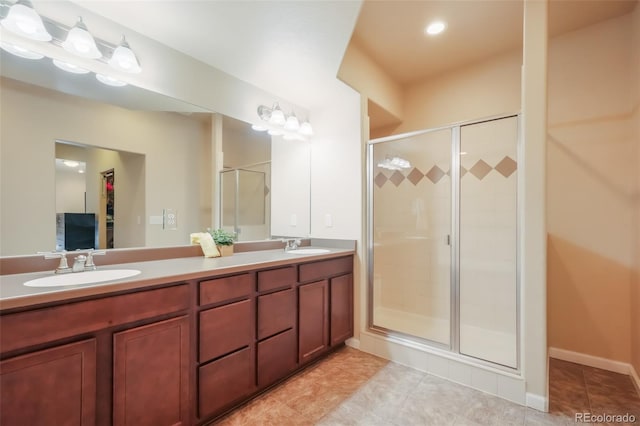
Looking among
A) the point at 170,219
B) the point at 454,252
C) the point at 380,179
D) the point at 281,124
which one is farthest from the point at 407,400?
the point at 281,124

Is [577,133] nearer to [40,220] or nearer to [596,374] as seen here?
[596,374]

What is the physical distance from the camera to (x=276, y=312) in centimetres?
191

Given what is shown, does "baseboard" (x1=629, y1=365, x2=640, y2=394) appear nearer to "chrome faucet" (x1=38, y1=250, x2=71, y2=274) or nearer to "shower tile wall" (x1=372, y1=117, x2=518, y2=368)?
"shower tile wall" (x1=372, y1=117, x2=518, y2=368)

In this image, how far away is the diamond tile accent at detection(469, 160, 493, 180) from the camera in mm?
2420

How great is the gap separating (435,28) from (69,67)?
8.34 feet

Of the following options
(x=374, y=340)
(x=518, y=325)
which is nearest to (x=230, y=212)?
(x=374, y=340)

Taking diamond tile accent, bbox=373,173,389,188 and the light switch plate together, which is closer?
the light switch plate

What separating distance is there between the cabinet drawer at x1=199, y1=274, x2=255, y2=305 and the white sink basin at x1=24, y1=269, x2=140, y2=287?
34cm

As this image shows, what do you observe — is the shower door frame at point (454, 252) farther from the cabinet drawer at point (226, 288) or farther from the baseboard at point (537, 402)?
the cabinet drawer at point (226, 288)

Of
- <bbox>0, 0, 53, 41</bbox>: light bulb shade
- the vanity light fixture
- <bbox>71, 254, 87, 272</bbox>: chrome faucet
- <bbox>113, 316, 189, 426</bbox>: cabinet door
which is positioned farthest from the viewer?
the vanity light fixture

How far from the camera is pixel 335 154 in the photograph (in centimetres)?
279

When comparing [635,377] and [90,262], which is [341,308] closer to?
[90,262]

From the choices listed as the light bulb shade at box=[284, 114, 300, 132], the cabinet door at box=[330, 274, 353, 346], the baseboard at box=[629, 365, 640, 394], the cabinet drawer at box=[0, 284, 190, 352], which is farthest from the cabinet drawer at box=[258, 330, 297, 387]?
the baseboard at box=[629, 365, 640, 394]

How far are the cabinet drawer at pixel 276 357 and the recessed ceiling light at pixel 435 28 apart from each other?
2601 mm
